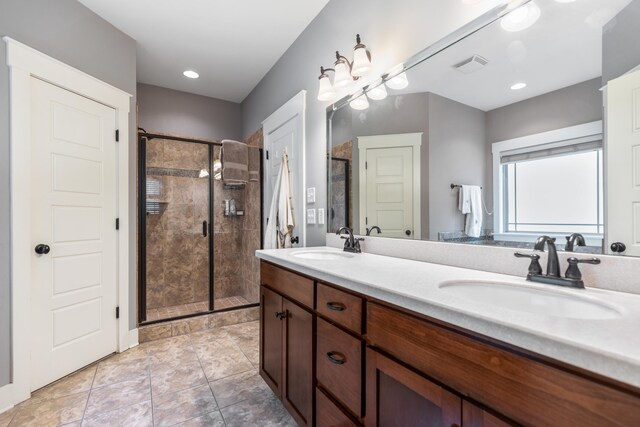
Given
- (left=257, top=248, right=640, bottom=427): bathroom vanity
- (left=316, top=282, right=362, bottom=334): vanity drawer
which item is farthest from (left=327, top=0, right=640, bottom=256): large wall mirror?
(left=316, top=282, right=362, bottom=334): vanity drawer

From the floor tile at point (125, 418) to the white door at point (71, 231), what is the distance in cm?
66

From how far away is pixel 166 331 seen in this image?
2.73 metres

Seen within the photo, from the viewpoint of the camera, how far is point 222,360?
7.47 ft

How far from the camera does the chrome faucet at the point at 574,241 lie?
3.10 feet

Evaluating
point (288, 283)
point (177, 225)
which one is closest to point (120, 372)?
point (288, 283)

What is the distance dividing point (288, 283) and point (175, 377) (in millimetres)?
1233

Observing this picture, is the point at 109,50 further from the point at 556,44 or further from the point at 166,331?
the point at 556,44

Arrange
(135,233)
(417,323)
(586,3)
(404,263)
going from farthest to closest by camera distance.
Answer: (135,233) → (404,263) → (586,3) → (417,323)

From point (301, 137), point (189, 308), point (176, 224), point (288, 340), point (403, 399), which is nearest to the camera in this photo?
point (403, 399)

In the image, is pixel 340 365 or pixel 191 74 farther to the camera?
pixel 191 74

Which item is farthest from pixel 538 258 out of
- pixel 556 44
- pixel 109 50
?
pixel 109 50

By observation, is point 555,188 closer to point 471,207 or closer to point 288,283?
point 471,207

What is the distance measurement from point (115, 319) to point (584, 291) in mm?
2960

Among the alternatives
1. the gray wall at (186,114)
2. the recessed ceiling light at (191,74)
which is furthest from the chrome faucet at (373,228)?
the gray wall at (186,114)
